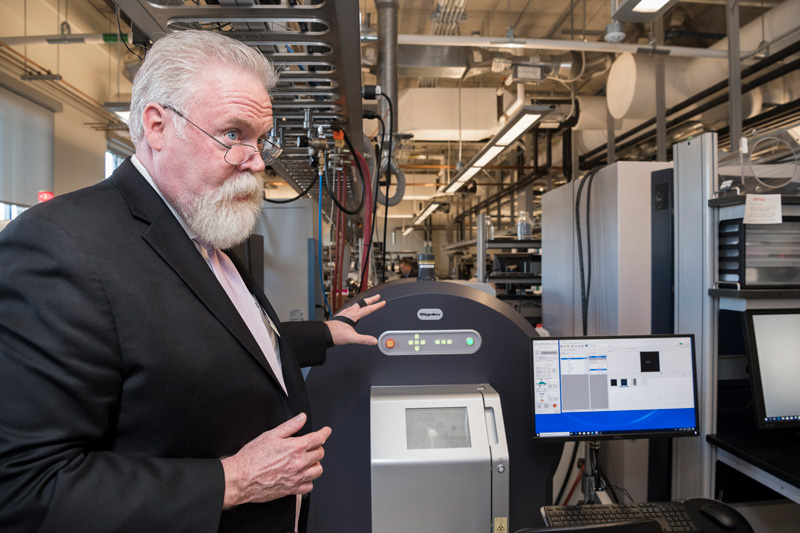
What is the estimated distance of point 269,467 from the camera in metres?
0.72

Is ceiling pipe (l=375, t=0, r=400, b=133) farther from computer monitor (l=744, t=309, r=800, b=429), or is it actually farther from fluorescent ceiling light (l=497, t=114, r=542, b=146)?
computer monitor (l=744, t=309, r=800, b=429)

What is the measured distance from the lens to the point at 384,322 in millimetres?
1330

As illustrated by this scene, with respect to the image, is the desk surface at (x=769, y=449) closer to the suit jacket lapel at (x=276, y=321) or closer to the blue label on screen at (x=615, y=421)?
the blue label on screen at (x=615, y=421)

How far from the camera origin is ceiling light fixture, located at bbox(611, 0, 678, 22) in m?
1.89

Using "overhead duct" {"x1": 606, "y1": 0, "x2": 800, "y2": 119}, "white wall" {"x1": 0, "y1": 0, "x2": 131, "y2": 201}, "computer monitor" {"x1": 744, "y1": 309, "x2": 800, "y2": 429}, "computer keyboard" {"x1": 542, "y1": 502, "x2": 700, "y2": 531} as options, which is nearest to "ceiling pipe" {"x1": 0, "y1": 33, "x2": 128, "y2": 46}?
"white wall" {"x1": 0, "y1": 0, "x2": 131, "y2": 201}

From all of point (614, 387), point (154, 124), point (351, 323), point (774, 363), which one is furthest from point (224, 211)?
point (774, 363)

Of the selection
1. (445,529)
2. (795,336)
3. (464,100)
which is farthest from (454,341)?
(464,100)

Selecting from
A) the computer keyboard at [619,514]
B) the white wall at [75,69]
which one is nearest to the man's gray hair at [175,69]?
the computer keyboard at [619,514]

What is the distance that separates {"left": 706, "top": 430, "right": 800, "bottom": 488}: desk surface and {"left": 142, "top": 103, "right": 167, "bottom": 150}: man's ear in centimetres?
171

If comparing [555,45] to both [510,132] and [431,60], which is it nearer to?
[510,132]

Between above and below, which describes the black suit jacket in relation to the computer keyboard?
above

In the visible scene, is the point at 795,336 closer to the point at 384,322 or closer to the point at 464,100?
the point at 384,322

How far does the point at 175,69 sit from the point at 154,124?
0.10m

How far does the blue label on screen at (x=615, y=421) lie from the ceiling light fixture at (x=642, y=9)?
1.60 m
